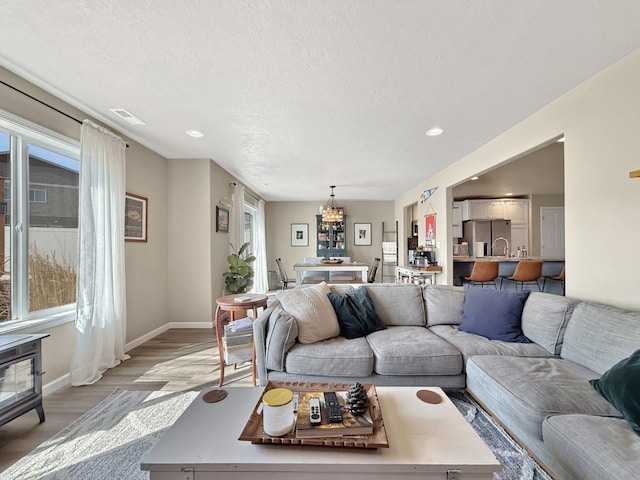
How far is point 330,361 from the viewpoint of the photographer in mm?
1931

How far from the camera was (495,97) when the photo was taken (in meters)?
2.29

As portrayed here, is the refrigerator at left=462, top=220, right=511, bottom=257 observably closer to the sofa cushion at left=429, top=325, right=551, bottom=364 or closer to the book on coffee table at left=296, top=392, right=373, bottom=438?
the sofa cushion at left=429, top=325, right=551, bottom=364

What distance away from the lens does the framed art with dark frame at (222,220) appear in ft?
13.9

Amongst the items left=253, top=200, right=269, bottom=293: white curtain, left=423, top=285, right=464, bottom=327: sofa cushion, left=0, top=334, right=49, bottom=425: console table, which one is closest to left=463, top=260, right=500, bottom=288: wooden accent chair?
Result: left=423, top=285, right=464, bottom=327: sofa cushion

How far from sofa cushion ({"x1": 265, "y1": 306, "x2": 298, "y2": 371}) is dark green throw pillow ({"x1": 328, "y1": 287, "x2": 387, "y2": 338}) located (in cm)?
47

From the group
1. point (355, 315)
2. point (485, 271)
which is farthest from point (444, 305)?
point (485, 271)

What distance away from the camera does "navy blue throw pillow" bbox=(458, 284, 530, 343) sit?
215 cm

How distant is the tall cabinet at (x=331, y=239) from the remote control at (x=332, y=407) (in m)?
6.64

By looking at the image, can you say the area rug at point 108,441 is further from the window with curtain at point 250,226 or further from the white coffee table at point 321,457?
the window with curtain at point 250,226

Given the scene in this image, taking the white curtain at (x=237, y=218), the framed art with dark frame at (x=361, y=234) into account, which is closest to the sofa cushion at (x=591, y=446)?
the white curtain at (x=237, y=218)

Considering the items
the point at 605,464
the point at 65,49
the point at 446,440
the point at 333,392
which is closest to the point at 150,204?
the point at 65,49

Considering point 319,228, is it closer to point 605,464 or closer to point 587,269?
point 587,269

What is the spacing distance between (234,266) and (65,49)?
10.3 feet

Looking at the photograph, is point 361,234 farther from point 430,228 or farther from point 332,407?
point 332,407
